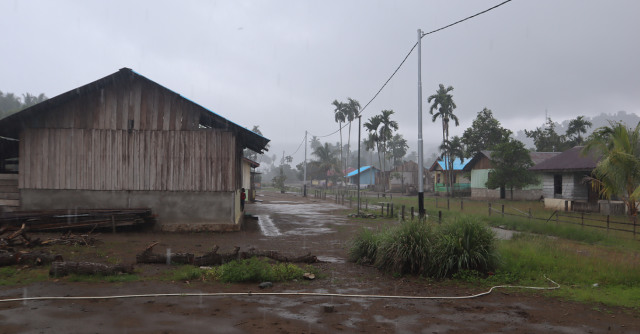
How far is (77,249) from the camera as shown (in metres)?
11.1

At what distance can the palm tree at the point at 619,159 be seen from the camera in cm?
1728

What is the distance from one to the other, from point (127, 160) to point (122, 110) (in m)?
1.86

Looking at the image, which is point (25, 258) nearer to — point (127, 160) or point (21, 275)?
point (21, 275)

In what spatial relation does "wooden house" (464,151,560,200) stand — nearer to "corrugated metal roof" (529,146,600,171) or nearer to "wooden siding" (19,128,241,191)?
"corrugated metal roof" (529,146,600,171)

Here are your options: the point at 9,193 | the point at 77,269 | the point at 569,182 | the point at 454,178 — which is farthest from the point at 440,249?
the point at 454,178

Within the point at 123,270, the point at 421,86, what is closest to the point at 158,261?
the point at 123,270

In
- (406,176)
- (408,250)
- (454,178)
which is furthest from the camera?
(406,176)

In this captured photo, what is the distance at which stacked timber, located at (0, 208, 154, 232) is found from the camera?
524 inches

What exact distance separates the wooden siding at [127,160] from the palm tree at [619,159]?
1575cm

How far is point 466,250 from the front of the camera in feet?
29.1

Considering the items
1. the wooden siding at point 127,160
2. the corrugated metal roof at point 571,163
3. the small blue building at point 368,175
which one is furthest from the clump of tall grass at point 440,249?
the small blue building at point 368,175

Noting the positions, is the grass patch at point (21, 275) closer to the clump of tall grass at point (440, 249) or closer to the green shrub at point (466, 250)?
the clump of tall grass at point (440, 249)

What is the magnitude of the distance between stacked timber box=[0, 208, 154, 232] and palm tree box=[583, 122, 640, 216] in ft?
61.7

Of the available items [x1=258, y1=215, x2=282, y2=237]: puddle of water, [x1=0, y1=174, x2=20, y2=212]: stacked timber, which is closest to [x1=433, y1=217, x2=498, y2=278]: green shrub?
[x1=258, y1=215, x2=282, y2=237]: puddle of water
